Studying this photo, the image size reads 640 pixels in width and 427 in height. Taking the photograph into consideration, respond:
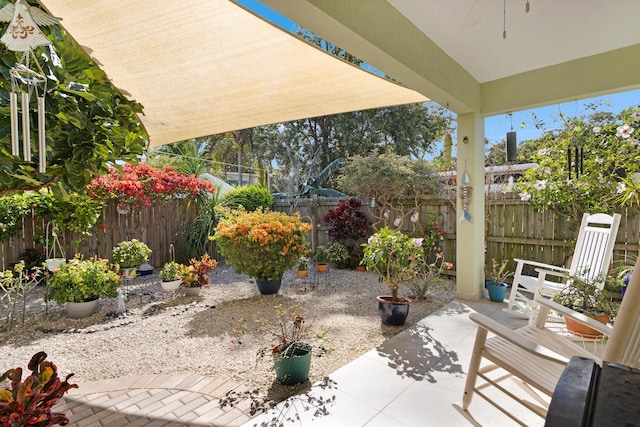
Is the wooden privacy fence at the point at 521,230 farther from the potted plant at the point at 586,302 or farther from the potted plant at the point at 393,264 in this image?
the potted plant at the point at 586,302

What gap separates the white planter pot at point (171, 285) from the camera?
5113 millimetres

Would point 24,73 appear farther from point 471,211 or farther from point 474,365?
point 471,211

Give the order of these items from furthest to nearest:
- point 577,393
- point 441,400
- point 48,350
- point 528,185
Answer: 1. point 528,185
2. point 48,350
3. point 441,400
4. point 577,393

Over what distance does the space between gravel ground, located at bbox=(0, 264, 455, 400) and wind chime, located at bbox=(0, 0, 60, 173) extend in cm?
212

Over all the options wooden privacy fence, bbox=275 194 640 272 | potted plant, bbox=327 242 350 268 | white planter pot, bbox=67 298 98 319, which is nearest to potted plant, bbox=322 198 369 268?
potted plant, bbox=327 242 350 268

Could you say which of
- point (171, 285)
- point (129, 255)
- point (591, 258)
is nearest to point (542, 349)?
point (591, 258)

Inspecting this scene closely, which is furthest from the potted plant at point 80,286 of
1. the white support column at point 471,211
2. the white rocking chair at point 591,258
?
the white rocking chair at point 591,258

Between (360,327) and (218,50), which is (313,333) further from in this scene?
(218,50)

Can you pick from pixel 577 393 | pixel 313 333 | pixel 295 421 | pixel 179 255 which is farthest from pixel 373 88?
pixel 179 255

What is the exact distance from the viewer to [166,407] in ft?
7.34

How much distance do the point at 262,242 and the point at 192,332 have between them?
4.70 ft

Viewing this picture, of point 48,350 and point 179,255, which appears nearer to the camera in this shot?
point 48,350

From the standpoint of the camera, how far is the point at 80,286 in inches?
163

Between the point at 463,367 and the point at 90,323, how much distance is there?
4140 millimetres
